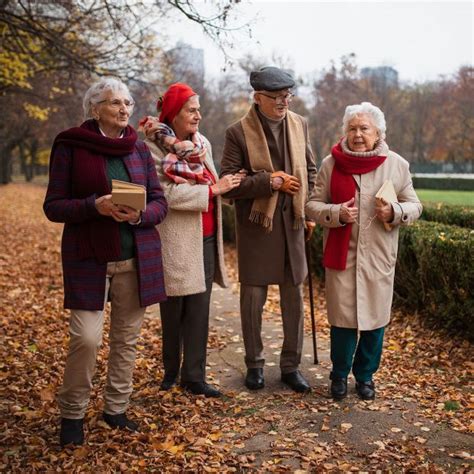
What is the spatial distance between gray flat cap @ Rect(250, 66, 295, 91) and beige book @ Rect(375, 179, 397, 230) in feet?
3.11

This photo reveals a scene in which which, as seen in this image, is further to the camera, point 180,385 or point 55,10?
point 55,10

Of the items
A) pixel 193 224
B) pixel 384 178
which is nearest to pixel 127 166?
pixel 193 224

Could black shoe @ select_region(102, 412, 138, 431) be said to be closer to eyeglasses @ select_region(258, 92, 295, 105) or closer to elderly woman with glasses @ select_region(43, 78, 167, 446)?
elderly woman with glasses @ select_region(43, 78, 167, 446)

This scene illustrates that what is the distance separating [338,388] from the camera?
4.26 m

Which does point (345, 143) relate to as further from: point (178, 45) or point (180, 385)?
point (178, 45)

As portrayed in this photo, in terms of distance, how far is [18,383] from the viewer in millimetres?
4629

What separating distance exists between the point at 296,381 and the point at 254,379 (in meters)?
0.32

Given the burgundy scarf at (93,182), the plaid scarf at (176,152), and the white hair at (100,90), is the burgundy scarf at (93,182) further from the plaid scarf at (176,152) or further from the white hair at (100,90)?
the plaid scarf at (176,152)

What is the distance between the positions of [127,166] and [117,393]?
4.59 ft

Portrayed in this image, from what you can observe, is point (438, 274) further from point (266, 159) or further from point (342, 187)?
point (266, 159)

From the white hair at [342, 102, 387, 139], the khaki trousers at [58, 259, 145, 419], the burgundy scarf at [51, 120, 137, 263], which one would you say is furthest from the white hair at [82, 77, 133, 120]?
the white hair at [342, 102, 387, 139]

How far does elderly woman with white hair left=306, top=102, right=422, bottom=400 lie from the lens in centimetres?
403

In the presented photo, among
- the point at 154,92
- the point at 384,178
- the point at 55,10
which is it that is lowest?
the point at 384,178

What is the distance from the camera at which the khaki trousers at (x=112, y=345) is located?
342 cm
